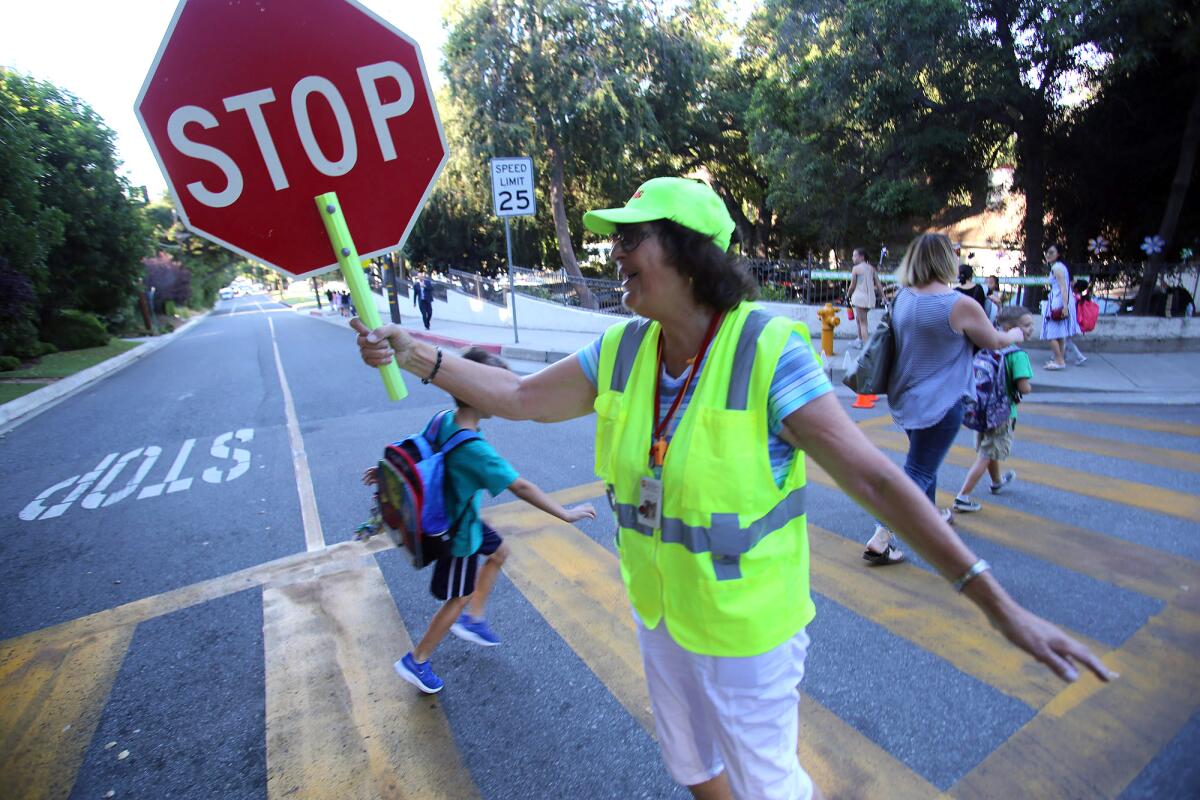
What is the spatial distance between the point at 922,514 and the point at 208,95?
5.97ft

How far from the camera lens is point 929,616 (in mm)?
3193

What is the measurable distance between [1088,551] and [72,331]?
27.4 meters

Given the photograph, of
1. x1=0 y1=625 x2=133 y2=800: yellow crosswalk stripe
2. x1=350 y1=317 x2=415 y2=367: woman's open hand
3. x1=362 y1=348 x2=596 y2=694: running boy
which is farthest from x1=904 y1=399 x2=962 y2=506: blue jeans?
x1=0 y1=625 x2=133 y2=800: yellow crosswalk stripe

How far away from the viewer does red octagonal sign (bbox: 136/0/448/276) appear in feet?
4.70

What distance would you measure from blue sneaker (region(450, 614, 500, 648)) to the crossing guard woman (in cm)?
161

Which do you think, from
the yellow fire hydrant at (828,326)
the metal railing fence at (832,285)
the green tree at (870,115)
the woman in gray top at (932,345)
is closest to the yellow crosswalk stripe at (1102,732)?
the woman in gray top at (932,345)

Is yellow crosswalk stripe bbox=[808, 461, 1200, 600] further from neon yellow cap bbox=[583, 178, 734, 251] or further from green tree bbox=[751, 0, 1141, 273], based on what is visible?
green tree bbox=[751, 0, 1141, 273]

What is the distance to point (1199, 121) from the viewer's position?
1065cm

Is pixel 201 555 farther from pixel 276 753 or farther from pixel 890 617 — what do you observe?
pixel 890 617

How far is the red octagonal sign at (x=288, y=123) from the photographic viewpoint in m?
1.43

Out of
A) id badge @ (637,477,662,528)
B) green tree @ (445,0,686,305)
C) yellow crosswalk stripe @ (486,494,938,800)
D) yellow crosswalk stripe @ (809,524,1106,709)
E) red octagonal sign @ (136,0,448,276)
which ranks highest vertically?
green tree @ (445,0,686,305)

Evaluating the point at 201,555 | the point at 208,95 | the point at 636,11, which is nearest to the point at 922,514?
the point at 208,95

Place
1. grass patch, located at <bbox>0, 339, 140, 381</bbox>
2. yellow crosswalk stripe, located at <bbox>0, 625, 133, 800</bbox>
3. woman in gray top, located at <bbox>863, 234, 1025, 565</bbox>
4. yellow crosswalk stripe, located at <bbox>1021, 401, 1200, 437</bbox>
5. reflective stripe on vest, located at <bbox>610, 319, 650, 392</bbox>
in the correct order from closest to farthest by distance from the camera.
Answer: reflective stripe on vest, located at <bbox>610, 319, 650, 392</bbox> → yellow crosswalk stripe, located at <bbox>0, 625, 133, 800</bbox> → woman in gray top, located at <bbox>863, 234, 1025, 565</bbox> → yellow crosswalk stripe, located at <bbox>1021, 401, 1200, 437</bbox> → grass patch, located at <bbox>0, 339, 140, 381</bbox>

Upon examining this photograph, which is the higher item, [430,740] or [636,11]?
[636,11]
